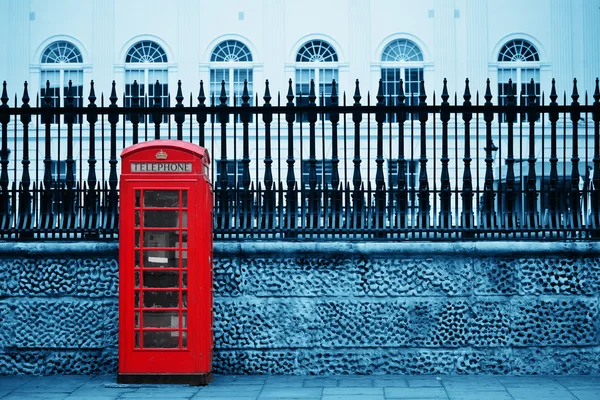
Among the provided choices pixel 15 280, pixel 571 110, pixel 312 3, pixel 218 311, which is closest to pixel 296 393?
pixel 218 311

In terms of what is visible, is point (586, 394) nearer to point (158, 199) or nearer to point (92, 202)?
point (158, 199)

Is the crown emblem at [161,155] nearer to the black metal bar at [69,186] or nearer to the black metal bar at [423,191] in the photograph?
the black metal bar at [69,186]

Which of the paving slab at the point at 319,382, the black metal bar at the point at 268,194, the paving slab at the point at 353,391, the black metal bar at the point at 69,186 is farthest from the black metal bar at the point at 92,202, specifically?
the paving slab at the point at 353,391

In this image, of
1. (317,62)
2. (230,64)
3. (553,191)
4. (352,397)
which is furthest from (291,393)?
(230,64)

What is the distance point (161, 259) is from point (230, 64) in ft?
82.2

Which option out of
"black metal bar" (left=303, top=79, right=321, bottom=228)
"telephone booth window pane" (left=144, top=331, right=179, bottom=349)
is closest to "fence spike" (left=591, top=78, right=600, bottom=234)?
"black metal bar" (left=303, top=79, right=321, bottom=228)

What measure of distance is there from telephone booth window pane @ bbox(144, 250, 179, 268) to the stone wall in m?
0.71

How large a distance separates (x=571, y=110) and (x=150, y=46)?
1024 inches

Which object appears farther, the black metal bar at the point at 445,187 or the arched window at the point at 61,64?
the arched window at the point at 61,64

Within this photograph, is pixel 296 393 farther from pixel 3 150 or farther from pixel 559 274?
pixel 3 150

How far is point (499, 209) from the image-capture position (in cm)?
847

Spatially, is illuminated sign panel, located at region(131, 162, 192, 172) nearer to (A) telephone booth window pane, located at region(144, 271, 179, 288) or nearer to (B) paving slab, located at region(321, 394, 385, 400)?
(A) telephone booth window pane, located at region(144, 271, 179, 288)

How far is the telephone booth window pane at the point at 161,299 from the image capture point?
7660 mm

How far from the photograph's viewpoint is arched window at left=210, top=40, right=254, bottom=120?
1264 inches
